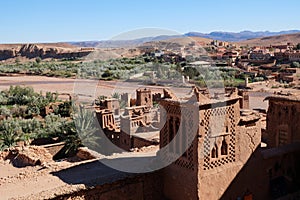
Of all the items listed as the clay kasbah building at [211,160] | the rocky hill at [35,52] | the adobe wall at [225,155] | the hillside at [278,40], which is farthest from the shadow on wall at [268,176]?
the hillside at [278,40]

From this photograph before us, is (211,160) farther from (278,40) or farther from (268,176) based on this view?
(278,40)

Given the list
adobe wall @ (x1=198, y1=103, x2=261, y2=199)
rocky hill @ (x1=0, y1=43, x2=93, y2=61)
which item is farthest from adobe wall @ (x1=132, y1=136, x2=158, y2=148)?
rocky hill @ (x1=0, y1=43, x2=93, y2=61)

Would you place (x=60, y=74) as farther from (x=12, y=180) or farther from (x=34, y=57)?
(x=12, y=180)

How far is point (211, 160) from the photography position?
31.7 ft

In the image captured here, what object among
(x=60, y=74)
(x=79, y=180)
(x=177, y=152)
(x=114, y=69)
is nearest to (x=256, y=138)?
(x=177, y=152)

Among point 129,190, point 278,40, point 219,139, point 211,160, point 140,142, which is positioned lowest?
point 140,142

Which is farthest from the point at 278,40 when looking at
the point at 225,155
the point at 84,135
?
the point at 225,155

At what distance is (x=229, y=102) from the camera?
969 cm

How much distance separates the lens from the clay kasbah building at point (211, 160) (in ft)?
31.2

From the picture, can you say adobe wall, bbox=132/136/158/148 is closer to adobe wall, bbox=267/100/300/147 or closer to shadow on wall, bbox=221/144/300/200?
adobe wall, bbox=267/100/300/147

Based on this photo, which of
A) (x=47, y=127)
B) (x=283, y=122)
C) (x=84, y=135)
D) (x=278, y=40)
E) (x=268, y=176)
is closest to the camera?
(x=268, y=176)

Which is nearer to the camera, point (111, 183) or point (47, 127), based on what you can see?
point (111, 183)

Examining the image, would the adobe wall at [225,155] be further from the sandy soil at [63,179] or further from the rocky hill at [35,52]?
the rocky hill at [35,52]

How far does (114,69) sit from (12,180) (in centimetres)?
5964
